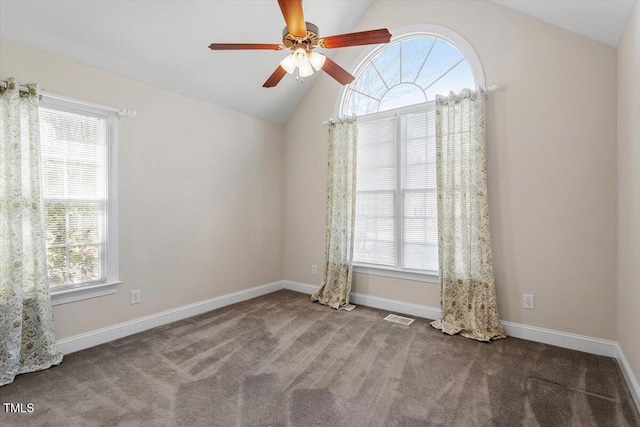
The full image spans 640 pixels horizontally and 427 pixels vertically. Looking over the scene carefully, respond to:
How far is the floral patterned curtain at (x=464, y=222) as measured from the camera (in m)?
2.91

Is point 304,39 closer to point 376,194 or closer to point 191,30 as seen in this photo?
point 191,30

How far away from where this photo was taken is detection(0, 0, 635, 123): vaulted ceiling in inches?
90.4

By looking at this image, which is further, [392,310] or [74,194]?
[392,310]

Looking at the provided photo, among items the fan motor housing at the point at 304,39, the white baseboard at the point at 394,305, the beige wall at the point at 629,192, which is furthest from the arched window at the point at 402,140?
the fan motor housing at the point at 304,39

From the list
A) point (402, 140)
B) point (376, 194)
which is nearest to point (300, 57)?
point (402, 140)

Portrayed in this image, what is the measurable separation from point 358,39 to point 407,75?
186 centimetres

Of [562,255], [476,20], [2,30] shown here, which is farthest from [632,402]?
[2,30]

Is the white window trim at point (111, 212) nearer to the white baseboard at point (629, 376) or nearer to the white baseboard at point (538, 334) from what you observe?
the white baseboard at point (538, 334)

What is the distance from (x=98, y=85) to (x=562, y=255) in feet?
14.5

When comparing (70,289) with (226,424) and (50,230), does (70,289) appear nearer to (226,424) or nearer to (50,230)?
(50,230)

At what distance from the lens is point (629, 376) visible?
2.10 metres

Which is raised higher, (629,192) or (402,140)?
(402,140)

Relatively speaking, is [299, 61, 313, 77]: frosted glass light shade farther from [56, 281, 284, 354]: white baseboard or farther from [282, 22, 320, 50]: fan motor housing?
[56, 281, 284, 354]: white baseboard

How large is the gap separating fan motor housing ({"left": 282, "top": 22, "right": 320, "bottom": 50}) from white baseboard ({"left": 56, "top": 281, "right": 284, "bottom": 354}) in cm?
291
